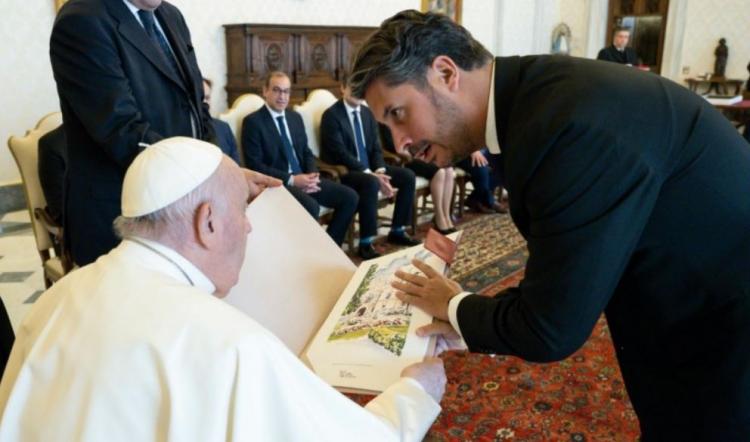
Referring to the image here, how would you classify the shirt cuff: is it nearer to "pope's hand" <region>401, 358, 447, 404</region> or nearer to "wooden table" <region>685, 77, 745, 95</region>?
"pope's hand" <region>401, 358, 447, 404</region>

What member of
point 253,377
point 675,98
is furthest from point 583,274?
point 253,377

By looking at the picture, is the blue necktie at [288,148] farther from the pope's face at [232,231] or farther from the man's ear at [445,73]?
the man's ear at [445,73]

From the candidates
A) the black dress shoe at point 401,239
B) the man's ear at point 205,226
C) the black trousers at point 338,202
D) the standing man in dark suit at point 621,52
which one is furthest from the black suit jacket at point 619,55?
the man's ear at point 205,226

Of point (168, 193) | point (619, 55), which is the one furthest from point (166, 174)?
point (619, 55)

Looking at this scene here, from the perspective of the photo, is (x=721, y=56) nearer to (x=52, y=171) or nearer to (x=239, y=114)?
(x=239, y=114)

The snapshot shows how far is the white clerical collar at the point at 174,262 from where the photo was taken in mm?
1259

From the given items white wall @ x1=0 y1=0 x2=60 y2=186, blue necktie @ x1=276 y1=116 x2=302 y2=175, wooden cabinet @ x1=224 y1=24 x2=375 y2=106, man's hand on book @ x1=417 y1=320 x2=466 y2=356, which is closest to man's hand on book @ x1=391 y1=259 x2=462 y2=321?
man's hand on book @ x1=417 y1=320 x2=466 y2=356

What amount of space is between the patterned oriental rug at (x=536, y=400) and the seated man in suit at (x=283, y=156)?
1.69 metres

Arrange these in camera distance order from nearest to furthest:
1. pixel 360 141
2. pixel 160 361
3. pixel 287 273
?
pixel 160 361 < pixel 287 273 < pixel 360 141

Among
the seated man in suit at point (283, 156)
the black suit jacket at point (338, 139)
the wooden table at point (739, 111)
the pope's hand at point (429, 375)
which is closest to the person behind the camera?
the pope's hand at point (429, 375)

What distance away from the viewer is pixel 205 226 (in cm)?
129

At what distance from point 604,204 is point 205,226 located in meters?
0.77

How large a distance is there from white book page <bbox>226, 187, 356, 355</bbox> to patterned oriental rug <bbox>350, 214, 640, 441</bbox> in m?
1.28

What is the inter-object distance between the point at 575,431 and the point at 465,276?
190 centimetres
